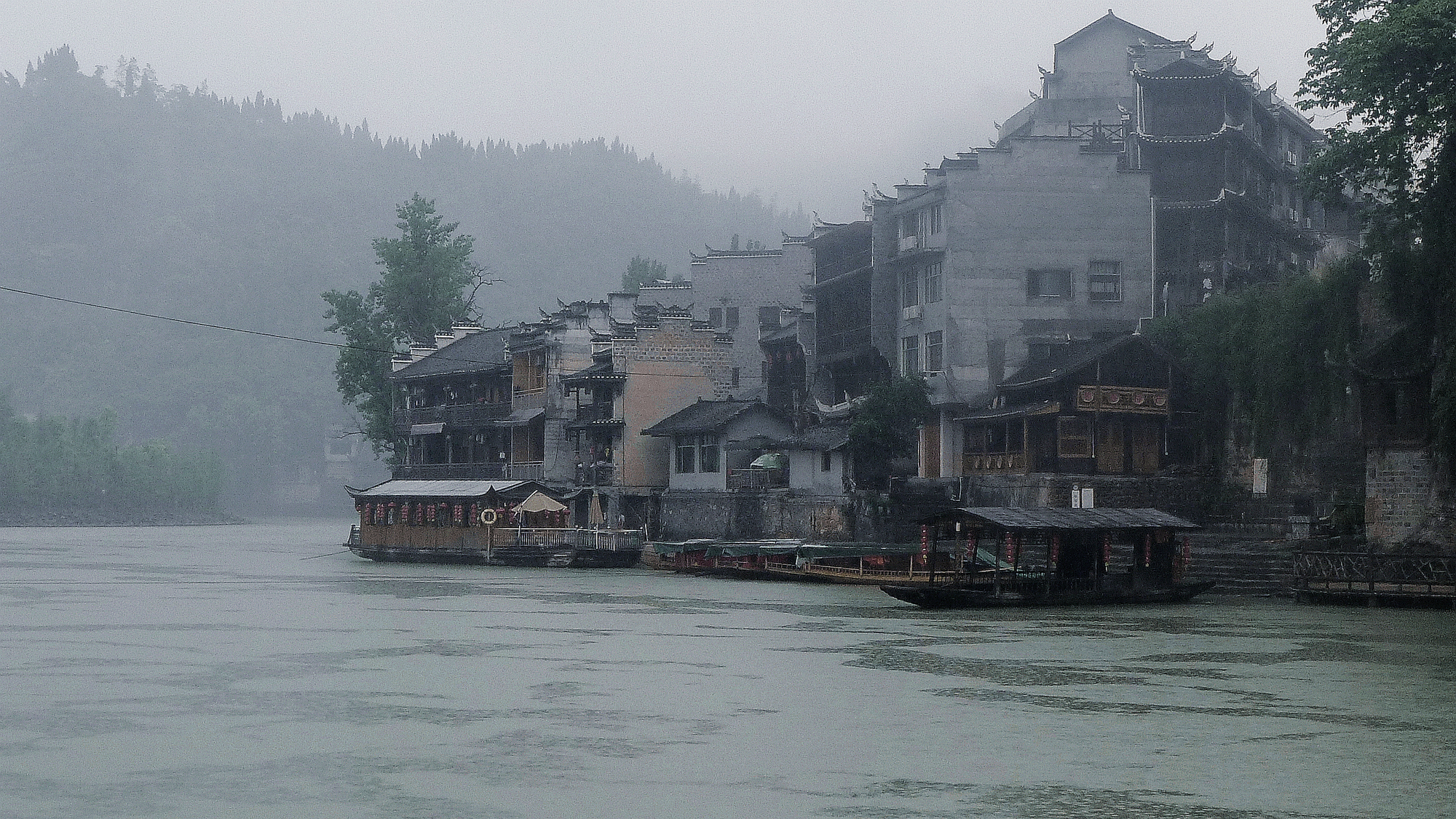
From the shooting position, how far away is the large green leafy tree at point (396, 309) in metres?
85.6

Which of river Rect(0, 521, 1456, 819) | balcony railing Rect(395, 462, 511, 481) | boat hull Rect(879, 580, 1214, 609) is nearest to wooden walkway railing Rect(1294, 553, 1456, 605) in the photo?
river Rect(0, 521, 1456, 819)

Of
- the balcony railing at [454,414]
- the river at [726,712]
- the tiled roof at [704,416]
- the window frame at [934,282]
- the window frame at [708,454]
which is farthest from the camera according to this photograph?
the balcony railing at [454,414]

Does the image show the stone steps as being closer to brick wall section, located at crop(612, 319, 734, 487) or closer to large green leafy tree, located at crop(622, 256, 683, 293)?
brick wall section, located at crop(612, 319, 734, 487)

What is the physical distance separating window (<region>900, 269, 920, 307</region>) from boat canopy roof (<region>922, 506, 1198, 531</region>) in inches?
806

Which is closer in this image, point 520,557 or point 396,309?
point 520,557

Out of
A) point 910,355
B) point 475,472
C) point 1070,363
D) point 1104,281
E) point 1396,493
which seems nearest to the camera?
point 1396,493

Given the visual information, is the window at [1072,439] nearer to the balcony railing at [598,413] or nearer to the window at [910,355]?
the window at [910,355]

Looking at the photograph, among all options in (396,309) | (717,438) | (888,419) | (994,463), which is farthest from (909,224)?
(396,309)

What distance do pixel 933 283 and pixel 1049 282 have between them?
425cm

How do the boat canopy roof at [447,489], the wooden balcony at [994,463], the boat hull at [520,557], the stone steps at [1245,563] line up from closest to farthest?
the stone steps at [1245,563] → the wooden balcony at [994,463] → the boat hull at [520,557] → the boat canopy roof at [447,489]

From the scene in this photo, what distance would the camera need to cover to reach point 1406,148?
41.8 meters

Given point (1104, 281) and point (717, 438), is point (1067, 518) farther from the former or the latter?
point (717, 438)

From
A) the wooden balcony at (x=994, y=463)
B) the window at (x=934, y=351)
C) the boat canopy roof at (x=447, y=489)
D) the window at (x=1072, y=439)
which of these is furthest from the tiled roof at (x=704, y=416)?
the window at (x=1072, y=439)

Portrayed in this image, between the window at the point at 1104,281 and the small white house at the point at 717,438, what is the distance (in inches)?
546
